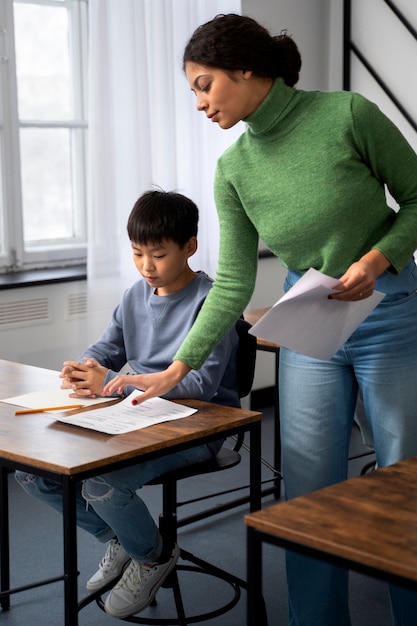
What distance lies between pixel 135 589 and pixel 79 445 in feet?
1.77

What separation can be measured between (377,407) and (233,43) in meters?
0.75

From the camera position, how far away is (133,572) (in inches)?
88.8

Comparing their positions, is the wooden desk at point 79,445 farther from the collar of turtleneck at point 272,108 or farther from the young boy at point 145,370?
the collar of turtleneck at point 272,108

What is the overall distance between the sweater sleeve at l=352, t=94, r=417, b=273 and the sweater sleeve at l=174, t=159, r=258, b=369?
325 millimetres

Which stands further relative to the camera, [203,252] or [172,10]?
[203,252]

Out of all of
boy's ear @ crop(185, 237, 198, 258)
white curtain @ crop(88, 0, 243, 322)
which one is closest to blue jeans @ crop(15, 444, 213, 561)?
boy's ear @ crop(185, 237, 198, 258)

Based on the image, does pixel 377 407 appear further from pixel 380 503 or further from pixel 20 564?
pixel 20 564

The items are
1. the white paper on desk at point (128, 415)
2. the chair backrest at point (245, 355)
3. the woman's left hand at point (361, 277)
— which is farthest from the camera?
the chair backrest at point (245, 355)

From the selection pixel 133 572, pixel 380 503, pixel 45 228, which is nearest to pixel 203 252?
pixel 45 228

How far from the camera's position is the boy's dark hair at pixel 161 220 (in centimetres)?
236

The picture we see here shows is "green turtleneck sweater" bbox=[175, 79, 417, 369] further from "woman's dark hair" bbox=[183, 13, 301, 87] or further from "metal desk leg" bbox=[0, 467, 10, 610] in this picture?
"metal desk leg" bbox=[0, 467, 10, 610]

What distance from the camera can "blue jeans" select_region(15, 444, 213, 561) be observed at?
6.94 ft

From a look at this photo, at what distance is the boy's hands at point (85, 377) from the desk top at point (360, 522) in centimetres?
88

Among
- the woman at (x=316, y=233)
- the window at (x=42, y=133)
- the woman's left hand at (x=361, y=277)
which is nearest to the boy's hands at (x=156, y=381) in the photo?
the woman at (x=316, y=233)
